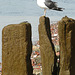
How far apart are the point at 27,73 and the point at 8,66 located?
1.64ft

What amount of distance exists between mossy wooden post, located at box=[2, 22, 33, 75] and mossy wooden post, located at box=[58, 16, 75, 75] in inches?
34.5

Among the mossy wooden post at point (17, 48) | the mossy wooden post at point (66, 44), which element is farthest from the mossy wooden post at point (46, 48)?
the mossy wooden post at point (17, 48)

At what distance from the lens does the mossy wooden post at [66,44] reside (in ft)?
21.9

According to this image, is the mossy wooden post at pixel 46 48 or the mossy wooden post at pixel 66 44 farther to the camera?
the mossy wooden post at pixel 46 48

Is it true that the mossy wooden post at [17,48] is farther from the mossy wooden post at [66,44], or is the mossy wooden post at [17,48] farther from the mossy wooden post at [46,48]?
the mossy wooden post at [66,44]

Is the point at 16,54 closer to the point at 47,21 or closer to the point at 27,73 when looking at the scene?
the point at 27,73

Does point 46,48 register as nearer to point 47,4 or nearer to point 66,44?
point 66,44

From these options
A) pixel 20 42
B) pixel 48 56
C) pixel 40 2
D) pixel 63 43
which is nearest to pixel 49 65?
pixel 48 56

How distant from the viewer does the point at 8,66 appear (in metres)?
6.47

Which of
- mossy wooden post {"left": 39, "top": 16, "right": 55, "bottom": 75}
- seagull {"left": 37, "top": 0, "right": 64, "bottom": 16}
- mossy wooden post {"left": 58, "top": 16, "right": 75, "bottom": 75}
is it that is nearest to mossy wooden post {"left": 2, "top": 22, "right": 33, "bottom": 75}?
mossy wooden post {"left": 39, "top": 16, "right": 55, "bottom": 75}

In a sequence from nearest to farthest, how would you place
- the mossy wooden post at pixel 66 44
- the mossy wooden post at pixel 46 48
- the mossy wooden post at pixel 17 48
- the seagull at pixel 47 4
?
the mossy wooden post at pixel 17 48 → the mossy wooden post at pixel 66 44 → the mossy wooden post at pixel 46 48 → the seagull at pixel 47 4

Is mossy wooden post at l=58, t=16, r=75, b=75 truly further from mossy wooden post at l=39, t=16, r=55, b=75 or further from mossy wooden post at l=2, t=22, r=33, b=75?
mossy wooden post at l=2, t=22, r=33, b=75

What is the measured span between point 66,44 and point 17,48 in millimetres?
1276

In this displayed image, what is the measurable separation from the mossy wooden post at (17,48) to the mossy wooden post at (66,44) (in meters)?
0.88
